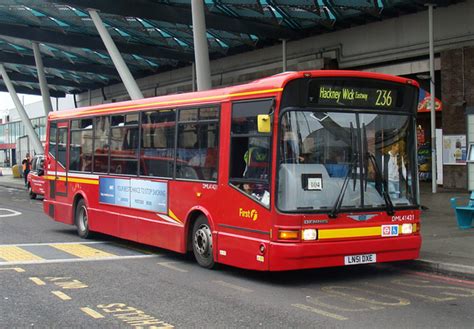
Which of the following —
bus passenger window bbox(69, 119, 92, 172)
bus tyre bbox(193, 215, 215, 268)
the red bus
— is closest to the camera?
the red bus

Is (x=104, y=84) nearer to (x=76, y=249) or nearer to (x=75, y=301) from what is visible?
(x=76, y=249)

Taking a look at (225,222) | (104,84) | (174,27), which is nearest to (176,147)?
(225,222)

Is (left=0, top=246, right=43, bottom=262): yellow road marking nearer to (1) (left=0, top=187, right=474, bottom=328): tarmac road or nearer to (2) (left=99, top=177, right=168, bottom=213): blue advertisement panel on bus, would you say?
(1) (left=0, top=187, right=474, bottom=328): tarmac road

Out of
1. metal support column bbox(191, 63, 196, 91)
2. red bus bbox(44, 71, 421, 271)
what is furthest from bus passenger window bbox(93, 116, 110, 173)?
metal support column bbox(191, 63, 196, 91)

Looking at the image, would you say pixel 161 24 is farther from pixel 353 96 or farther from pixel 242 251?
pixel 242 251

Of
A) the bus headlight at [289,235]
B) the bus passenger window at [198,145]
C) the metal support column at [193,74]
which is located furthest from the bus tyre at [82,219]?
the metal support column at [193,74]

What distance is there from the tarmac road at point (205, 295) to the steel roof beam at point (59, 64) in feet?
106

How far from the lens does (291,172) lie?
7.58 m

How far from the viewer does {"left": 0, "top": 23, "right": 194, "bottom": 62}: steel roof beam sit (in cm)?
3089

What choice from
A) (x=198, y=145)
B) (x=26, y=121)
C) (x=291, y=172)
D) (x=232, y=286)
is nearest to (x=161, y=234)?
(x=198, y=145)

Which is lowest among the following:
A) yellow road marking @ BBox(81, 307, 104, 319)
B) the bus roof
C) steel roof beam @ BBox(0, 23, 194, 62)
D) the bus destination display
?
yellow road marking @ BBox(81, 307, 104, 319)

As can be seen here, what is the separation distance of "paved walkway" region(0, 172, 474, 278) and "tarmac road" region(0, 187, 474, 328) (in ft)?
0.68

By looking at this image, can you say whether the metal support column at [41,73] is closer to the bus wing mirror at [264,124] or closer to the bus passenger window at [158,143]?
the bus passenger window at [158,143]

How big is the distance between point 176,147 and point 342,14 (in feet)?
58.0
